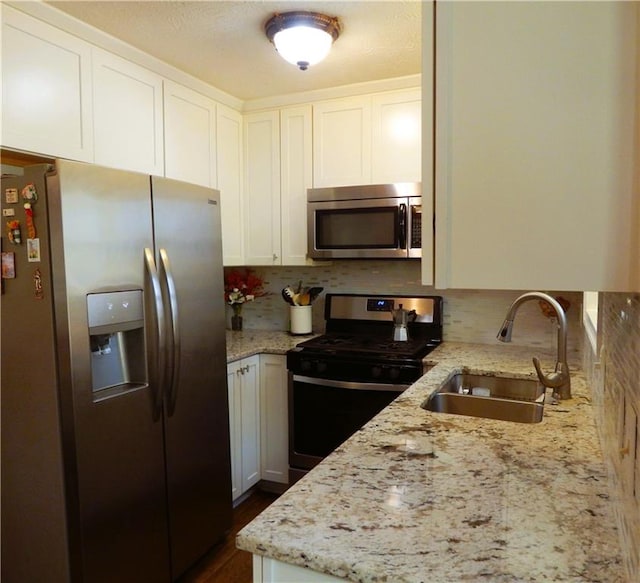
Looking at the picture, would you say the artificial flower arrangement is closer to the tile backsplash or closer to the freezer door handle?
the tile backsplash

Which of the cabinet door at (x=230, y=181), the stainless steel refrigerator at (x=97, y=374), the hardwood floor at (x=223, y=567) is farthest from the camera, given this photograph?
the cabinet door at (x=230, y=181)

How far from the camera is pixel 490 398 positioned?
6.06ft

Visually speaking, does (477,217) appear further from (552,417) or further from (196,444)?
(196,444)

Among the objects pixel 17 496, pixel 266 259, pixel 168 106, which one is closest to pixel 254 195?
pixel 266 259

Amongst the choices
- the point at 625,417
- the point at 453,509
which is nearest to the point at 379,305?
the point at 453,509

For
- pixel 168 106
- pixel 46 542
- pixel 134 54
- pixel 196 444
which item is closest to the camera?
pixel 46 542

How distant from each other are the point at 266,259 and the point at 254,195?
0.43 m

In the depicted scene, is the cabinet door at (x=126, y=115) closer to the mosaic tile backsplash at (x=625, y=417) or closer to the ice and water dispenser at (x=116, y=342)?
the ice and water dispenser at (x=116, y=342)

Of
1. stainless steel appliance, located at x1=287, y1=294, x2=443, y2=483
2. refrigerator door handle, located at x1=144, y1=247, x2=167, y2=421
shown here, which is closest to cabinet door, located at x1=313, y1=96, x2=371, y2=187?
stainless steel appliance, located at x1=287, y1=294, x2=443, y2=483

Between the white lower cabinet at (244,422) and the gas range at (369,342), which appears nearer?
the gas range at (369,342)

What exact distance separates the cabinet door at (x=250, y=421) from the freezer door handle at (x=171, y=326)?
75 cm

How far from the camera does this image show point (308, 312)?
3.23m

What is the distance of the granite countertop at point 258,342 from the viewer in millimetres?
2745

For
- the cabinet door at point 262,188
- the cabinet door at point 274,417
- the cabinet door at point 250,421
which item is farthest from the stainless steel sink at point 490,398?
the cabinet door at point 262,188
